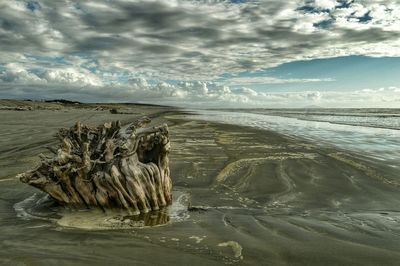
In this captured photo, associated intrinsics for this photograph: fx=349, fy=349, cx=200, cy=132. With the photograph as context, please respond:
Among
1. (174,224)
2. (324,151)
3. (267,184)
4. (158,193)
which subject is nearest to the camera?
(174,224)

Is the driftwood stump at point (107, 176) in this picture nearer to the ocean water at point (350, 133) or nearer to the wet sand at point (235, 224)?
the wet sand at point (235, 224)

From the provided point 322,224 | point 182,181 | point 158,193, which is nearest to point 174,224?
point 158,193

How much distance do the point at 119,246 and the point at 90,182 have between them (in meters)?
1.31

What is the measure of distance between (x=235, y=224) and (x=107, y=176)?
1748mm

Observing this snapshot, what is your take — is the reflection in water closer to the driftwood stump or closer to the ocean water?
the driftwood stump

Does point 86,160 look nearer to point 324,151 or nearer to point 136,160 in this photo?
point 136,160

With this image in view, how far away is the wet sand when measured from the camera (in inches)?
132

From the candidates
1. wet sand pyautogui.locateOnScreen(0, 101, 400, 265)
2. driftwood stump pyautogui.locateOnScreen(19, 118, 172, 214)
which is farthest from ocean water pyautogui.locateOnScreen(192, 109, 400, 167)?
driftwood stump pyautogui.locateOnScreen(19, 118, 172, 214)

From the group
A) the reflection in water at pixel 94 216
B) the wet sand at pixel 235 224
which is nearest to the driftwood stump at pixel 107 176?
the reflection in water at pixel 94 216

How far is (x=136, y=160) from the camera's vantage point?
15.9ft

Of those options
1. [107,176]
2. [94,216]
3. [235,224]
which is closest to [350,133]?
[235,224]

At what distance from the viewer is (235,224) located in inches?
171

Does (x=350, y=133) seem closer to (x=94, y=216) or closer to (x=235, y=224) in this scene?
(x=235, y=224)

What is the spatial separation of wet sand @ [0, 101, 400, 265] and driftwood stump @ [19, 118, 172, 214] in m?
0.25
